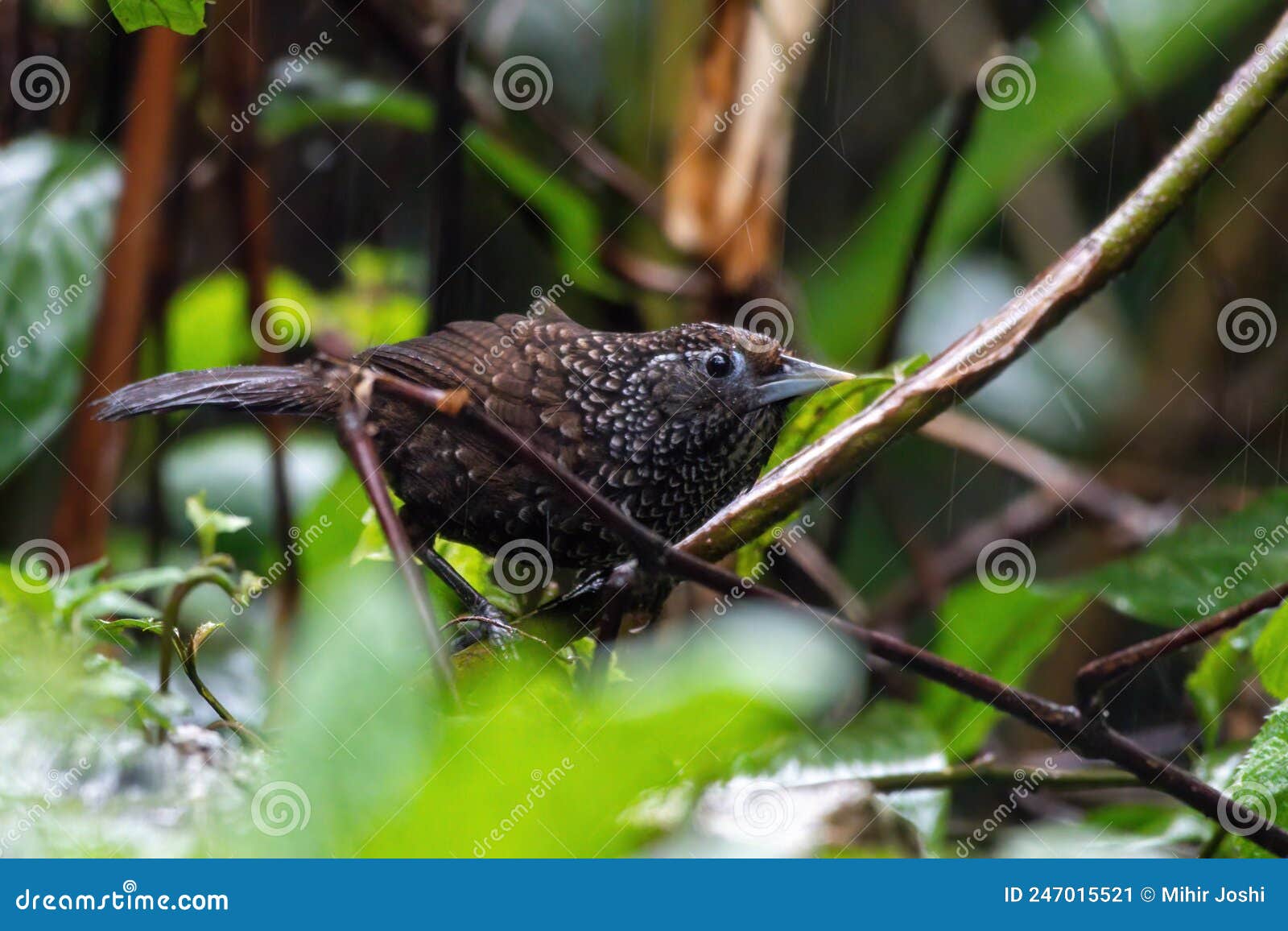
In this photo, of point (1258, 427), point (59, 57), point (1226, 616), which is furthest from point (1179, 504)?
point (59, 57)

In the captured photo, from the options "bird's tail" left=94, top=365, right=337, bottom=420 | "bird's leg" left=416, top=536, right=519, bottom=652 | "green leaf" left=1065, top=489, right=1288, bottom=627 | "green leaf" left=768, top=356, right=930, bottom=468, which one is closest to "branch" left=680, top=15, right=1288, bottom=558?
"green leaf" left=768, top=356, right=930, bottom=468

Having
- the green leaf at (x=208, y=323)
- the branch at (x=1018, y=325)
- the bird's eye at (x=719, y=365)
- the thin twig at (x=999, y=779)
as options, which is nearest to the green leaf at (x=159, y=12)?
the green leaf at (x=208, y=323)

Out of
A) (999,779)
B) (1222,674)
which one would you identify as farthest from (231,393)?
(1222,674)

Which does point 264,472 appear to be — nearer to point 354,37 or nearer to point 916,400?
point 354,37

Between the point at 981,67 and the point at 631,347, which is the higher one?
the point at 981,67

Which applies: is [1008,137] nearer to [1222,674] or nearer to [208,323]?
[1222,674]

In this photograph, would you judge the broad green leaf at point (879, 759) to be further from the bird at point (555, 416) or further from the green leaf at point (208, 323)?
the green leaf at point (208, 323)

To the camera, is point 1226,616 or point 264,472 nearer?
point 1226,616
